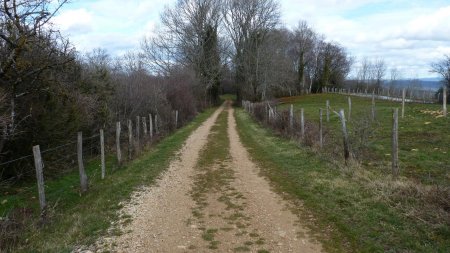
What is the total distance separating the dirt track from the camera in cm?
627

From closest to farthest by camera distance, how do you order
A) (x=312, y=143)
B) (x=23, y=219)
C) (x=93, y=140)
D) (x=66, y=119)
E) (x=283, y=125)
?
(x=23, y=219) → (x=66, y=119) → (x=312, y=143) → (x=93, y=140) → (x=283, y=125)

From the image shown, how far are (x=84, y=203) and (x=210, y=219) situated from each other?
3.65m

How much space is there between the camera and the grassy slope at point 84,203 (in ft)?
22.5

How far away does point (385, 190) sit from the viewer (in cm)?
874

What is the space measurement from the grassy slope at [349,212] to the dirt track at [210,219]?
472mm

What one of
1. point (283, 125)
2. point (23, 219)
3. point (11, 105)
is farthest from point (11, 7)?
point (283, 125)

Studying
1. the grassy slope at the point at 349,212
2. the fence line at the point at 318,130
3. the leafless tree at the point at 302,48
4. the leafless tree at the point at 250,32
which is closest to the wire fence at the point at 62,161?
the grassy slope at the point at 349,212

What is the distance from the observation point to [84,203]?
31.4 ft

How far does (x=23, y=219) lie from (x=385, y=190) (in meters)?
7.57

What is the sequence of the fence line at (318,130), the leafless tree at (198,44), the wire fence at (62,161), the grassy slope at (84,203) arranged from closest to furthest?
the grassy slope at (84,203) → the wire fence at (62,161) → the fence line at (318,130) → the leafless tree at (198,44)

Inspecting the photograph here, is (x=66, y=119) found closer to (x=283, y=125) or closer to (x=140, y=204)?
(x=140, y=204)

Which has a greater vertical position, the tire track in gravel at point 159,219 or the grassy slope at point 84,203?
the tire track in gravel at point 159,219

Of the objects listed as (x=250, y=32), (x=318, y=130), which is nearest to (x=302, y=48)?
(x=250, y=32)

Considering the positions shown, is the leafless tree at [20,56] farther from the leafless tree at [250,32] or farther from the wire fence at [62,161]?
the leafless tree at [250,32]
